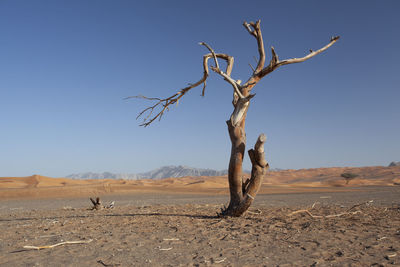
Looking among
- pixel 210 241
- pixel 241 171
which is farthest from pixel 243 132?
pixel 210 241

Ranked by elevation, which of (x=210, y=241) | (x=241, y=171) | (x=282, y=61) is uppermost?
(x=282, y=61)

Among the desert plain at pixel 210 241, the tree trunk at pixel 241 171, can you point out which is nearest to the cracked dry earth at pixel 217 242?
the desert plain at pixel 210 241

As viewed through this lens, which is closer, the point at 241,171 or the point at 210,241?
the point at 210,241

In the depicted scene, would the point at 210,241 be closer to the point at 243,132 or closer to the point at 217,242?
the point at 217,242

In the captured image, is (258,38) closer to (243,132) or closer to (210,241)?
(243,132)

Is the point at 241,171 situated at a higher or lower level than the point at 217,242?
higher

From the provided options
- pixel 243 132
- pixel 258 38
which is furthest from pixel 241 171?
pixel 258 38

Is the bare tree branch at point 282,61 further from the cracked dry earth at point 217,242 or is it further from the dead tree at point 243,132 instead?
the cracked dry earth at point 217,242

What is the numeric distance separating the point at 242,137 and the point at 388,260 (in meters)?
3.70

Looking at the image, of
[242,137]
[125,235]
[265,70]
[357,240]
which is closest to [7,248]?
[125,235]

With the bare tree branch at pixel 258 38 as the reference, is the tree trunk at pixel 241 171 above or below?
below

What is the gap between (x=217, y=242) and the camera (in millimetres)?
4578

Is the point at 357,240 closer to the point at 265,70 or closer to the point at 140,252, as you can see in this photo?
the point at 140,252

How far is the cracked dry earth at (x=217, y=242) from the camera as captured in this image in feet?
12.2
